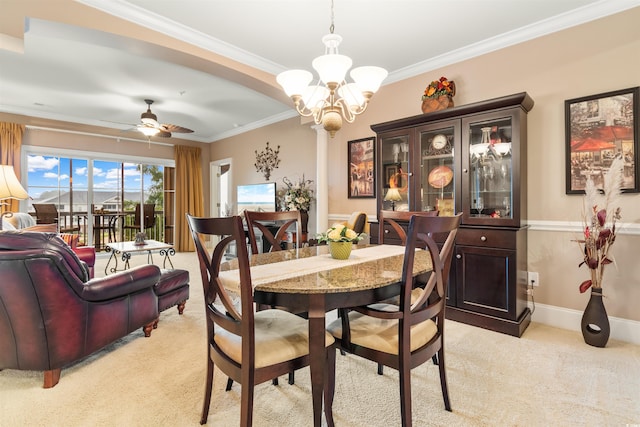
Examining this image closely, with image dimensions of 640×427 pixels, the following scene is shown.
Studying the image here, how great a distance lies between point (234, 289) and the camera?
4.41 feet

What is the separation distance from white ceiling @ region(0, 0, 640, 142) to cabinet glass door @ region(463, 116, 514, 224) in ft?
2.88

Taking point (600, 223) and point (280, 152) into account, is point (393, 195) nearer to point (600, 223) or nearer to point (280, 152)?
point (600, 223)

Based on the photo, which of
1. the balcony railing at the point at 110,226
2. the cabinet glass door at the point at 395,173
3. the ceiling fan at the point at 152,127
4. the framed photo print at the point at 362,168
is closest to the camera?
the cabinet glass door at the point at 395,173

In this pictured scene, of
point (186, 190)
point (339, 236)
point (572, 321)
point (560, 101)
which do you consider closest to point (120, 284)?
point (339, 236)

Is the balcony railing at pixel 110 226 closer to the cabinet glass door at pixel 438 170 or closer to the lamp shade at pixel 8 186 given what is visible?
the lamp shade at pixel 8 186

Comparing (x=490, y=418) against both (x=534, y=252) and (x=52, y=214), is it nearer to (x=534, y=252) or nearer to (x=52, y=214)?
(x=534, y=252)

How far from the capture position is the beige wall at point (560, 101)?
2.44m

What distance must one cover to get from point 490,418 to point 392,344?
26.6 inches

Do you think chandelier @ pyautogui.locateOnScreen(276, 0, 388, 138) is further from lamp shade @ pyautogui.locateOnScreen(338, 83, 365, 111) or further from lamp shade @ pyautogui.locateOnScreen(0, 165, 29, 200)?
lamp shade @ pyautogui.locateOnScreen(0, 165, 29, 200)

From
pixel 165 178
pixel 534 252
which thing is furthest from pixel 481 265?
pixel 165 178

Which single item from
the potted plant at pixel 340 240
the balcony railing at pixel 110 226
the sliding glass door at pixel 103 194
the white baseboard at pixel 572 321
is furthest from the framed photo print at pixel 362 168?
the balcony railing at pixel 110 226

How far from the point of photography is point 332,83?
1.97 m

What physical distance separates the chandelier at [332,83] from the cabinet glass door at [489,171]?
122 centimetres

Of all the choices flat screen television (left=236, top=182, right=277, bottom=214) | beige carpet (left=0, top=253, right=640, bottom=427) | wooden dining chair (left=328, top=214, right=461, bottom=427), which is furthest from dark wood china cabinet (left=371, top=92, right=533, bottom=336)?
flat screen television (left=236, top=182, right=277, bottom=214)
